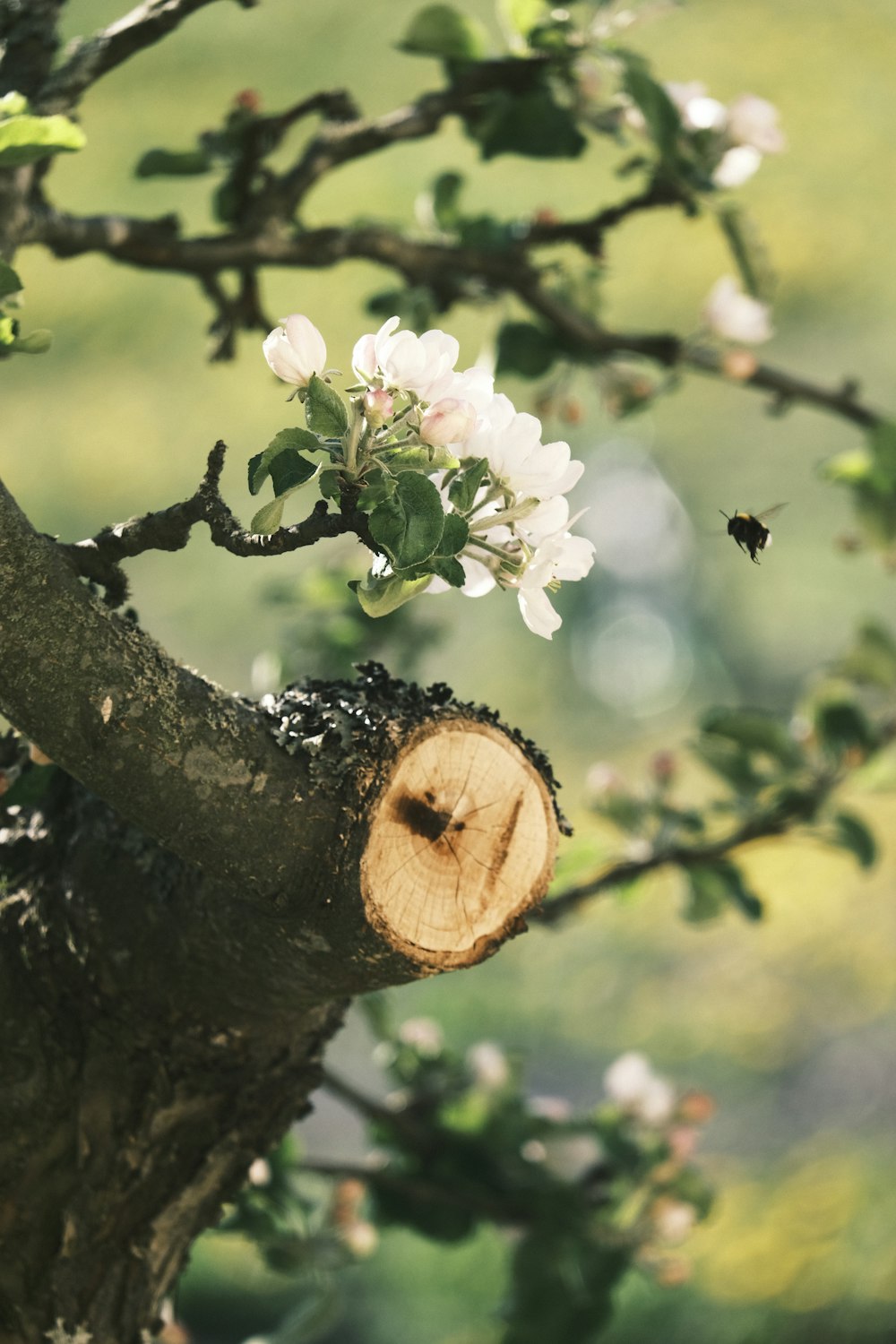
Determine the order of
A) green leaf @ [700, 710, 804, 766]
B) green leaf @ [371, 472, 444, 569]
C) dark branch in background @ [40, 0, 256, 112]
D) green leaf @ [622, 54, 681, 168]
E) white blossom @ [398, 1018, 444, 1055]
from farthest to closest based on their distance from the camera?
white blossom @ [398, 1018, 444, 1055] < green leaf @ [700, 710, 804, 766] < green leaf @ [622, 54, 681, 168] < dark branch in background @ [40, 0, 256, 112] < green leaf @ [371, 472, 444, 569]

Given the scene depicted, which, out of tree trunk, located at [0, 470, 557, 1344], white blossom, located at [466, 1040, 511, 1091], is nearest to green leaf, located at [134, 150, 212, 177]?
tree trunk, located at [0, 470, 557, 1344]

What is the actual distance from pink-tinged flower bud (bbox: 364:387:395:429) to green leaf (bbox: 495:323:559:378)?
24.8 inches

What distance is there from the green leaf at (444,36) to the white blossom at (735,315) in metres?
0.28

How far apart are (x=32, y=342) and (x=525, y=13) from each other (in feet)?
1.71

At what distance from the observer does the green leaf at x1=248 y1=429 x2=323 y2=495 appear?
468 mm

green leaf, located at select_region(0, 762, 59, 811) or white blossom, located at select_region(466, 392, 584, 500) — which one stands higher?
white blossom, located at select_region(466, 392, 584, 500)

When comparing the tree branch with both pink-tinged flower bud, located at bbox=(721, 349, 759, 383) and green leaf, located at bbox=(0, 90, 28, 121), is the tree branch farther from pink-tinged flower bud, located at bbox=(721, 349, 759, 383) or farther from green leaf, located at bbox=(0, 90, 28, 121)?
green leaf, located at bbox=(0, 90, 28, 121)

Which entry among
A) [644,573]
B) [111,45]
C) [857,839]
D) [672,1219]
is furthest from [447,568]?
[644,573]

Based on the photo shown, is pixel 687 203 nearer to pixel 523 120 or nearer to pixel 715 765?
pixel 523 120

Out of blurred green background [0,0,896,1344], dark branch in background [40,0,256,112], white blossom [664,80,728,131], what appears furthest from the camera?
blurred green background [0,0,896,1344]

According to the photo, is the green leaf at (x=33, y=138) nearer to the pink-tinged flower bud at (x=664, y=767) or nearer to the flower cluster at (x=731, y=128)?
the flower cluster at (x=731, y=128)

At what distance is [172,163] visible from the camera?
946mm

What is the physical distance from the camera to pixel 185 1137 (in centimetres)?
63

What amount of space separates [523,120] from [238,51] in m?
2.48
